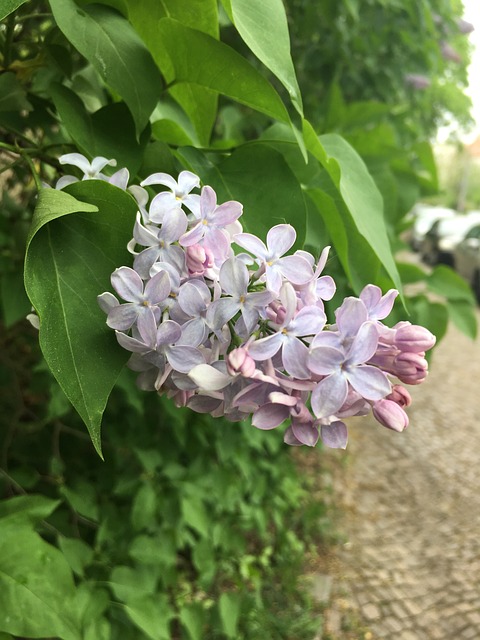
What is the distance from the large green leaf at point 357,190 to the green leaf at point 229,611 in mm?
1409

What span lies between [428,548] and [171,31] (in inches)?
119

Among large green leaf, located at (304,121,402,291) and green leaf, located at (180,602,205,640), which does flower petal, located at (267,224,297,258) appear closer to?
large green leaf, located at (304,121,402,291)

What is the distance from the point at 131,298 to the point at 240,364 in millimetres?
108

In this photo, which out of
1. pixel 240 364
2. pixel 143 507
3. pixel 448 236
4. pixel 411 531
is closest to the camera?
pixel 240 364

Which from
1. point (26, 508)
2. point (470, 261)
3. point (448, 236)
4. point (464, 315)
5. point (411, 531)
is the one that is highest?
point (26, 508)

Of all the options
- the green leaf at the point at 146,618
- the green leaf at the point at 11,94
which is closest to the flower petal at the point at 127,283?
the green leaf at the point at 11,94

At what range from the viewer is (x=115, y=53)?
0.65 m

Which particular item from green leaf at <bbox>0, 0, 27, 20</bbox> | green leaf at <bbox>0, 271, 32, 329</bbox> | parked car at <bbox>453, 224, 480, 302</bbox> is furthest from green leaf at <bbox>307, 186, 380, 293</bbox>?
parked car at <bbox>453, 224, 480, 302</bbox>

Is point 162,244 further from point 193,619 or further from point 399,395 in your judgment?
point 193,619

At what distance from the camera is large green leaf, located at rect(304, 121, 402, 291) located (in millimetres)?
649

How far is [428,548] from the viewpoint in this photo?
3.17 m

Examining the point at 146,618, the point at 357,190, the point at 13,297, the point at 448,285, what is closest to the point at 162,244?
the point at 357,190

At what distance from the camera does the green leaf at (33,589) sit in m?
0.80

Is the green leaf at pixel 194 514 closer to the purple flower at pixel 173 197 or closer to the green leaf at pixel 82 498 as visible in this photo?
the green leaf at pixel 82 498
